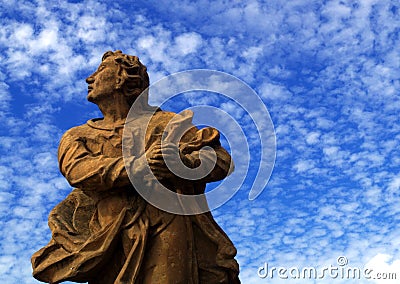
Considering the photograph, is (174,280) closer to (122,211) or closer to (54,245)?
(122,211)

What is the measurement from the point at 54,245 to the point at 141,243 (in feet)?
3.70

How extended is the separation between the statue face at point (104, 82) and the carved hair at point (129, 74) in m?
0.07

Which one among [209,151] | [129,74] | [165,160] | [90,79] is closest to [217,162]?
[209,151]

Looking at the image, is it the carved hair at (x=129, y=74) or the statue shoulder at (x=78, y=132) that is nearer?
the statue shoulder at (x=78, y=132)

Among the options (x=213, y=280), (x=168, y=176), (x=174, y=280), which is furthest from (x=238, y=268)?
(x=168, y=176)

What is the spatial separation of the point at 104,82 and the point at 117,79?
0.17 m

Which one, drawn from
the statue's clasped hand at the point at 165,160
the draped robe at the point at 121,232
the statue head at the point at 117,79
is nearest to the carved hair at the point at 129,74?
the statue head at the point at 117,79

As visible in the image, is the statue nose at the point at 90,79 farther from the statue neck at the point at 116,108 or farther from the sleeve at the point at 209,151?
the sleeve at the point at 209,151

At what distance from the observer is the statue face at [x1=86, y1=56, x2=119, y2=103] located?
7902mm

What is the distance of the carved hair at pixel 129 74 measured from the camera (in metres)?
7.92

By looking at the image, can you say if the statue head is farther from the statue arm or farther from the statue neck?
the statue arm

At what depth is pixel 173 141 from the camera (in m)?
7.47

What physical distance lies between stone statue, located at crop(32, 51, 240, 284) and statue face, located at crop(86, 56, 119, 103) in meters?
0.01

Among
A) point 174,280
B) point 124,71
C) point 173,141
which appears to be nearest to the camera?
point 174,280
